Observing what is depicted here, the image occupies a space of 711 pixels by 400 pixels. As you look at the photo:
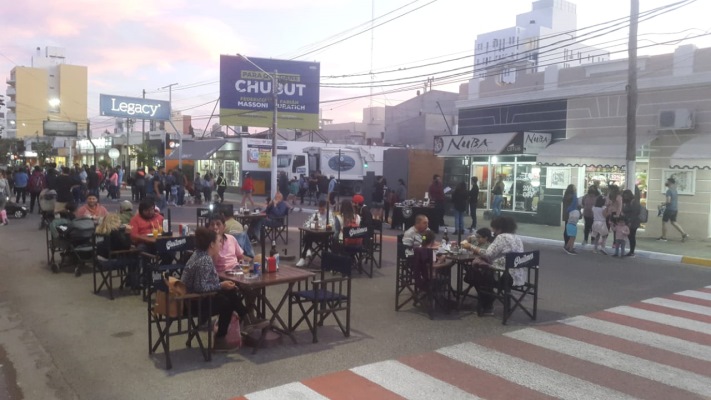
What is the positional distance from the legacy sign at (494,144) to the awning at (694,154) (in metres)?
4.82

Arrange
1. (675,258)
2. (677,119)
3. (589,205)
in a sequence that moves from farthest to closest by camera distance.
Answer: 1. (677,119)
2. (589,205)
3. (675,258)

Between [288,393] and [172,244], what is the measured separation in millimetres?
4015

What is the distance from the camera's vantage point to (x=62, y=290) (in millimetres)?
9164

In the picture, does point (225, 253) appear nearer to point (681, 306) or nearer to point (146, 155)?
point (681, 306)

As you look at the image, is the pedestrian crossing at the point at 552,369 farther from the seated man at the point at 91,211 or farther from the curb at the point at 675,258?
the seated man at the point at 91,211

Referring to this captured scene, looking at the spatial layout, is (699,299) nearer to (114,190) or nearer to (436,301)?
(436,301)

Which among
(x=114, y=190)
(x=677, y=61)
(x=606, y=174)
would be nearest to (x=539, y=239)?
(x=606, y=174)

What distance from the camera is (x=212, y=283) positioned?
19.6 feet

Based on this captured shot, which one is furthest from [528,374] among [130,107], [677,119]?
[130,107]

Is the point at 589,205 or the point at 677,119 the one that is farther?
the point at 677,119

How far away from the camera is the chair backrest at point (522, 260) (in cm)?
735

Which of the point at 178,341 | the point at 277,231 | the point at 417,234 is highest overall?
the point at 417,234

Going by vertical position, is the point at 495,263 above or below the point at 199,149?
below

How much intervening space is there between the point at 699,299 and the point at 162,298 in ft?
27.9
